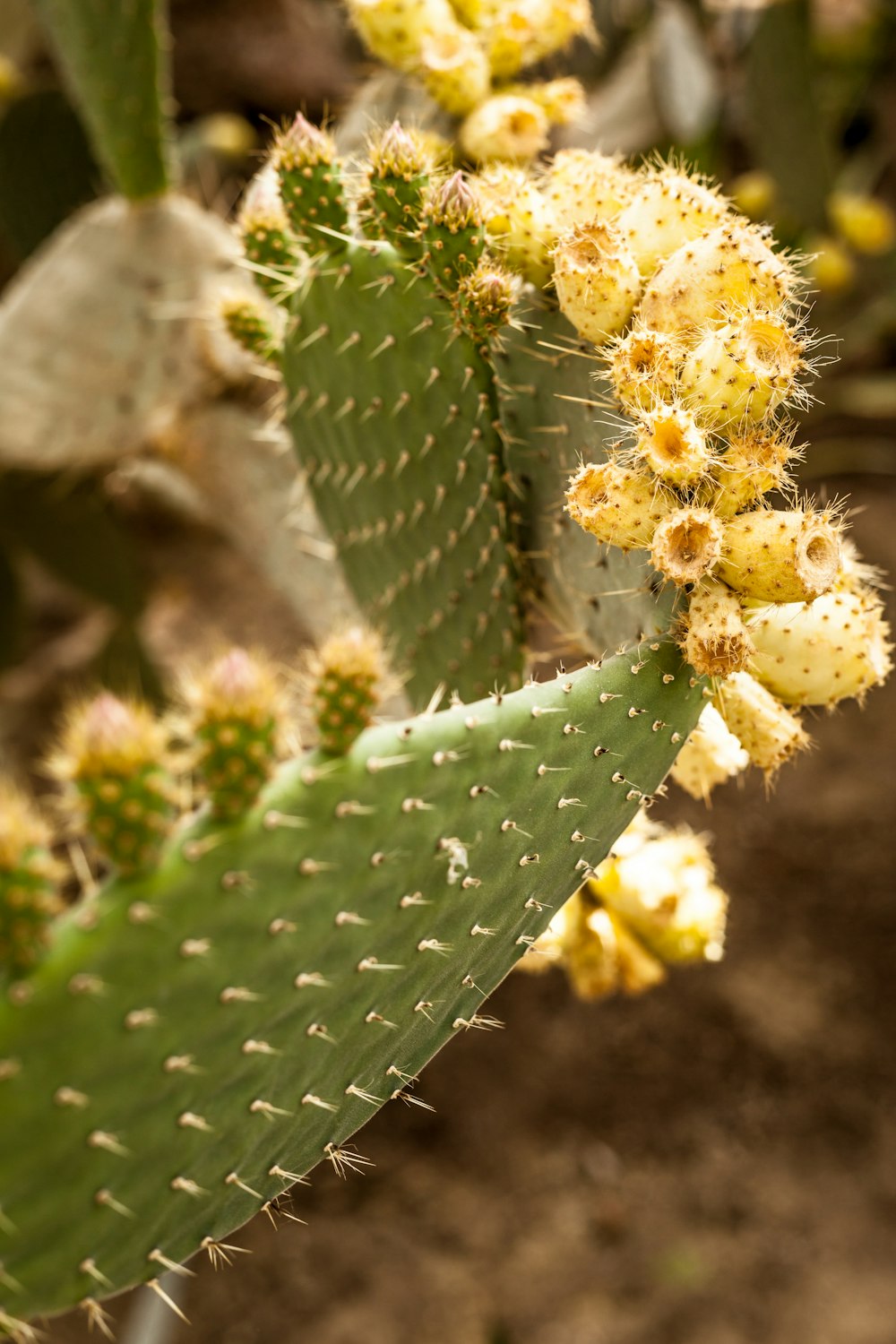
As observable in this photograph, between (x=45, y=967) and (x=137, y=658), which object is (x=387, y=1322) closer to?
(x=137, y=658)

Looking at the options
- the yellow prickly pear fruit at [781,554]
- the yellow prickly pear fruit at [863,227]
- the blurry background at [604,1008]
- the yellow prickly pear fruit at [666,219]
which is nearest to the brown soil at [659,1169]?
the blurry background at [604,1008]

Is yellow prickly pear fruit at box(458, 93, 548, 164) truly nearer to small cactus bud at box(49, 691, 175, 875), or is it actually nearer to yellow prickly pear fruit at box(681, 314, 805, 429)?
yellow prickly pear fruit at box(681, 314, 805, 429)

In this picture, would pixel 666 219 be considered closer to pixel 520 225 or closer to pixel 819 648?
pixel 520 225

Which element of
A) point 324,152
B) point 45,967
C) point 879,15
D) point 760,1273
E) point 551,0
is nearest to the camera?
point 45,967

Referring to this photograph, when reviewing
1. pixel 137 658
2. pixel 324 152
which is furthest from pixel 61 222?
pixel 324 152

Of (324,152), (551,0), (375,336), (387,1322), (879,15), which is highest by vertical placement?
(879,15)

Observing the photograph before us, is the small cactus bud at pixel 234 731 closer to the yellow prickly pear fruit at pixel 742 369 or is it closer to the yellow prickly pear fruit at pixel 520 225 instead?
the yellow prickly pear fruit at pixel 742 369
